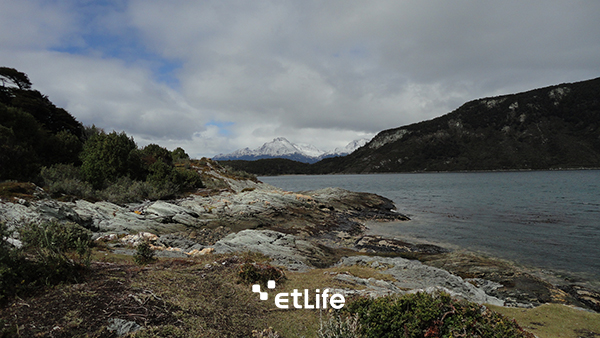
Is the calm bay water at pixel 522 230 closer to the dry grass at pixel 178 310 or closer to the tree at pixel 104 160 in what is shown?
the dry grass at pixel 178 310

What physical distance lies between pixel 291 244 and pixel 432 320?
13.0m

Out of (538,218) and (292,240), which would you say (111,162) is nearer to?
(292,240)

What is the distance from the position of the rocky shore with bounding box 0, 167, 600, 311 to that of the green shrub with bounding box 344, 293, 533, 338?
2.46 m

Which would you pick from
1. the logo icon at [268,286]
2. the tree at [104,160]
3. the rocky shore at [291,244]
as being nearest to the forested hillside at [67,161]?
the tree at [104,160]

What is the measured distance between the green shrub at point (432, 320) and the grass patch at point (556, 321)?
135 inches

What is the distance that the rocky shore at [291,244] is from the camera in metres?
12.3

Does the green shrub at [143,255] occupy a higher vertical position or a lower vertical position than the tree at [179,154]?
lower

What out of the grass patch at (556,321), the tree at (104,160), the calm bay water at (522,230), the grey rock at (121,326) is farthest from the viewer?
the tree at (104,160)

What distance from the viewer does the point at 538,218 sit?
108 feet

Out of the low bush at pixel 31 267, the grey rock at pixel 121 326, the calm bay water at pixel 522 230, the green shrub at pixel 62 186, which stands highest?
the green shrub at pixel 62 186

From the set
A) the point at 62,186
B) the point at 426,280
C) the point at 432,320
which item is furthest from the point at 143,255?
the point at 62,186

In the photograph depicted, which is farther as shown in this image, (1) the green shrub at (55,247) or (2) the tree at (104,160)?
(2) the tree at (104,160)

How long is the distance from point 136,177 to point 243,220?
54.5ft

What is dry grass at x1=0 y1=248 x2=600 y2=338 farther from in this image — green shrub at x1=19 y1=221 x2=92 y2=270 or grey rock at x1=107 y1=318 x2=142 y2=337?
green shrub at x1=19 y1=221 x2=92 y2=270
